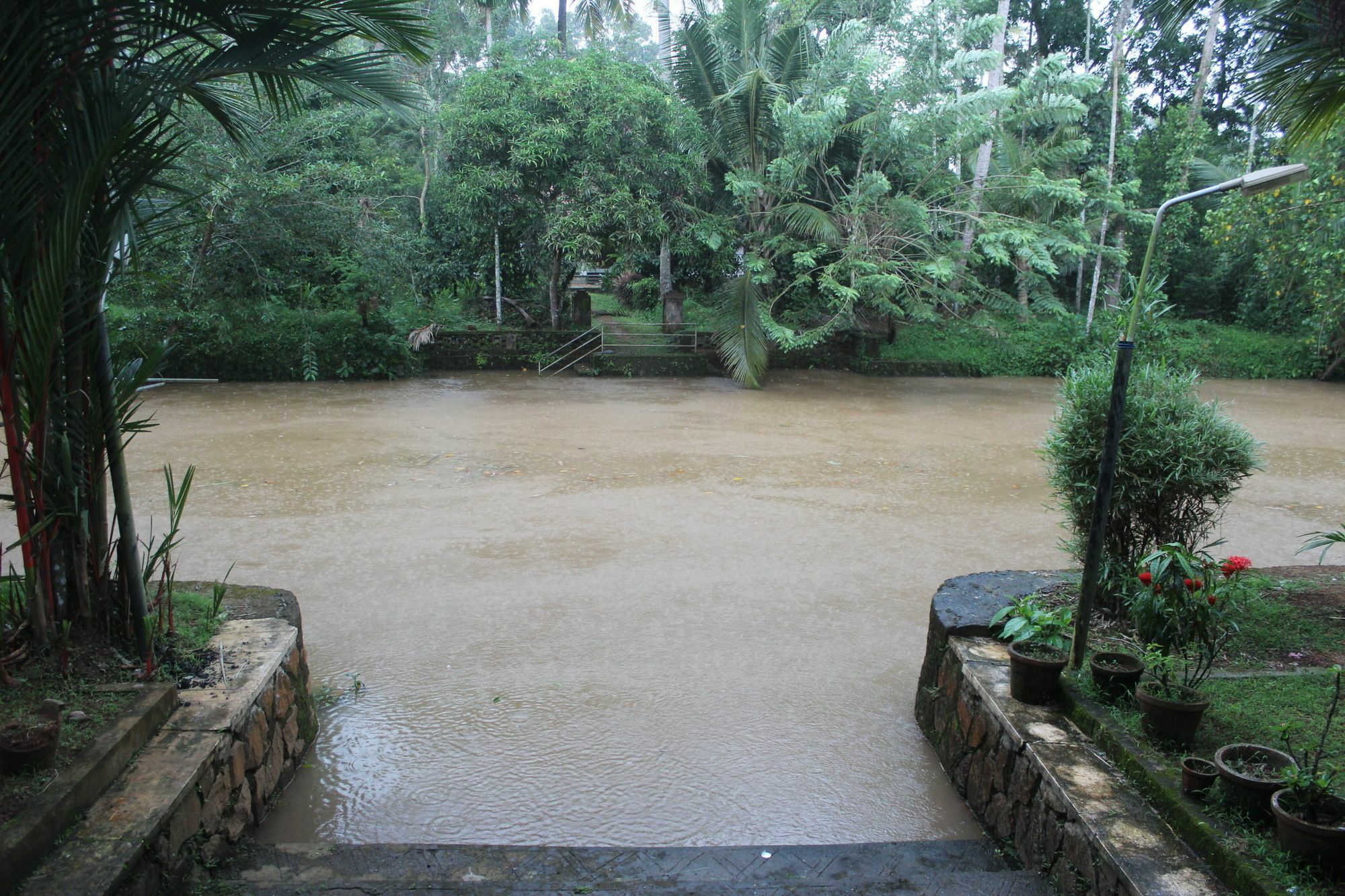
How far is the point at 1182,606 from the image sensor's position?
125 inches

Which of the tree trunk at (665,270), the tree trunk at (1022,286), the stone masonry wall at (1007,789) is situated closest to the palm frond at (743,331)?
the tree trunk at (665,270)

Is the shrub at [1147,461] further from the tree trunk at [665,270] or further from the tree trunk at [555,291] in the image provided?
the tree trunk at [555,291]

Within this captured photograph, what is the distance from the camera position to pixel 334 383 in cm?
1350

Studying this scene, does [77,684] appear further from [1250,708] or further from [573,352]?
[573,352]

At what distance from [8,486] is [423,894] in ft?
21.7

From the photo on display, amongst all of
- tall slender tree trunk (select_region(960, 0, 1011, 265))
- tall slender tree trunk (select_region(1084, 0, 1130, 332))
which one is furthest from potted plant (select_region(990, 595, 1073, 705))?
tall slender tree trunk (select_region(1084, 0, 1130, 332))

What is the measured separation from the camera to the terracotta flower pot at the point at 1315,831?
2064 mm

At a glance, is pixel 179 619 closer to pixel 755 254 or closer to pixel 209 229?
pixel 209 229

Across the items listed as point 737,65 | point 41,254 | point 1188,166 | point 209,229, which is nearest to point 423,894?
point 41,254

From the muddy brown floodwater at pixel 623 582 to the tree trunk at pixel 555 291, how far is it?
170 inches

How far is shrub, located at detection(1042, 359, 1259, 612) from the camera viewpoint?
3975mm

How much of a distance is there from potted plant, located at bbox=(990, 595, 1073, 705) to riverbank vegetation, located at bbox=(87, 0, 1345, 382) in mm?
8939

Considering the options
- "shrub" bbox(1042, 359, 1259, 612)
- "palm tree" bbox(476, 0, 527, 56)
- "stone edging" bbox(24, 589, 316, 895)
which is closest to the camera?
"stone edging" bbox(24, 589, 316, 895)

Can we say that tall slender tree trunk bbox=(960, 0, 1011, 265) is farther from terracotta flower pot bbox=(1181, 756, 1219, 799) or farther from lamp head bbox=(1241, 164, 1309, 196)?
terracotta flower pot bbox=(1181, 756, 1219, 799)
